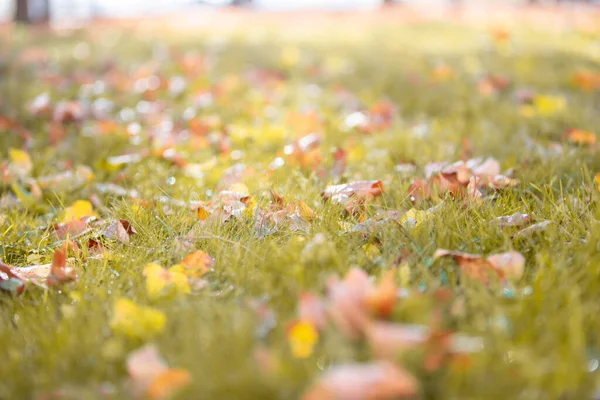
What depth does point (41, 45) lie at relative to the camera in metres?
5.88

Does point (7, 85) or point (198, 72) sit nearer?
point (7, 85)

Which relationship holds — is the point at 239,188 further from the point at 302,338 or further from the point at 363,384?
the point at 363,384

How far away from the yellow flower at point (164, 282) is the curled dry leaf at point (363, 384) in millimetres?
523

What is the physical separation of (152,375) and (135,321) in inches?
7.1

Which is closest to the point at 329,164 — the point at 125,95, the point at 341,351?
the point at 341,351

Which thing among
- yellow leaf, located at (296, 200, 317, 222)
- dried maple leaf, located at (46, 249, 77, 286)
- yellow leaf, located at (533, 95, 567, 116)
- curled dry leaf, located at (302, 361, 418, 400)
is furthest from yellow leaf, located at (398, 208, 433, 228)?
yellow leaf, located at (533, 95, 567, 116)

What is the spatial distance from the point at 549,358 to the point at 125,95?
3.28 m


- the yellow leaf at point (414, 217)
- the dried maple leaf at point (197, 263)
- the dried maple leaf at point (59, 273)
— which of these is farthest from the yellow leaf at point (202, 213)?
the yellow leaf at point (414, 217)

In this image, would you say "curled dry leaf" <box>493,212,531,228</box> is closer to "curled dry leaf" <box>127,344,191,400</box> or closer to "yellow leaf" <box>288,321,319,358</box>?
"yellow leaf" <box>288,321,319,358</box>

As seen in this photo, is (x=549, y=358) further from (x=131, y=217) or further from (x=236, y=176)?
(x=236, y=176)

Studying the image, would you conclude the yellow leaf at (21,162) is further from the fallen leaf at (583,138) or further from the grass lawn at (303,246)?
the fallen leaf at (583,138)

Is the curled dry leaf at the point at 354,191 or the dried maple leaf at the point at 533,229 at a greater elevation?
the dried maple leaf at the point at 533,229

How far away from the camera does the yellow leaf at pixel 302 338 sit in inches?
40.9

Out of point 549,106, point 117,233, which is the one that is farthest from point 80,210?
point 549,106
